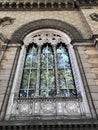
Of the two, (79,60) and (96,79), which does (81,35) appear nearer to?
(79,60)

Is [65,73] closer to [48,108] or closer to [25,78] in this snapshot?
[25,78]

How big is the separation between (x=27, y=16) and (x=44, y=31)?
2038 mm

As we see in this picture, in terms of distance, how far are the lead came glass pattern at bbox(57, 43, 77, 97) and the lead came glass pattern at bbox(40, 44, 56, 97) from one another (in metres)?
0.35

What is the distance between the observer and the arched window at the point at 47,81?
6738 mm

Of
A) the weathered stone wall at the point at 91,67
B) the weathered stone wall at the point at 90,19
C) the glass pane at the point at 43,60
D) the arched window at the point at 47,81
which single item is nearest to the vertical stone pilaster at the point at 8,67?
the arched window at the point at 47,81

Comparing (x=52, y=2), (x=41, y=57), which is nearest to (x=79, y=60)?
(x=41, y=57)

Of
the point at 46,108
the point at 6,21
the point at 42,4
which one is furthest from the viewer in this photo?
the point at 42,4

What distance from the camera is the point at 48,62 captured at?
9680 mm

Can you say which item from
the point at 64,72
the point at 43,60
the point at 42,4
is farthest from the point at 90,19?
the point at 64,72

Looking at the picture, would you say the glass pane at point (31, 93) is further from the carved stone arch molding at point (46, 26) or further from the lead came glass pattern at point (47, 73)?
the carved stone arch molding at point (46, 26)

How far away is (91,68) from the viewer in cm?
844

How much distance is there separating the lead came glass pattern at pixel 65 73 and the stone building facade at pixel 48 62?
41 millimetres

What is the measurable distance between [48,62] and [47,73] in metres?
0.89

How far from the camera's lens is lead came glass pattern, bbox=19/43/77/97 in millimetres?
7938
